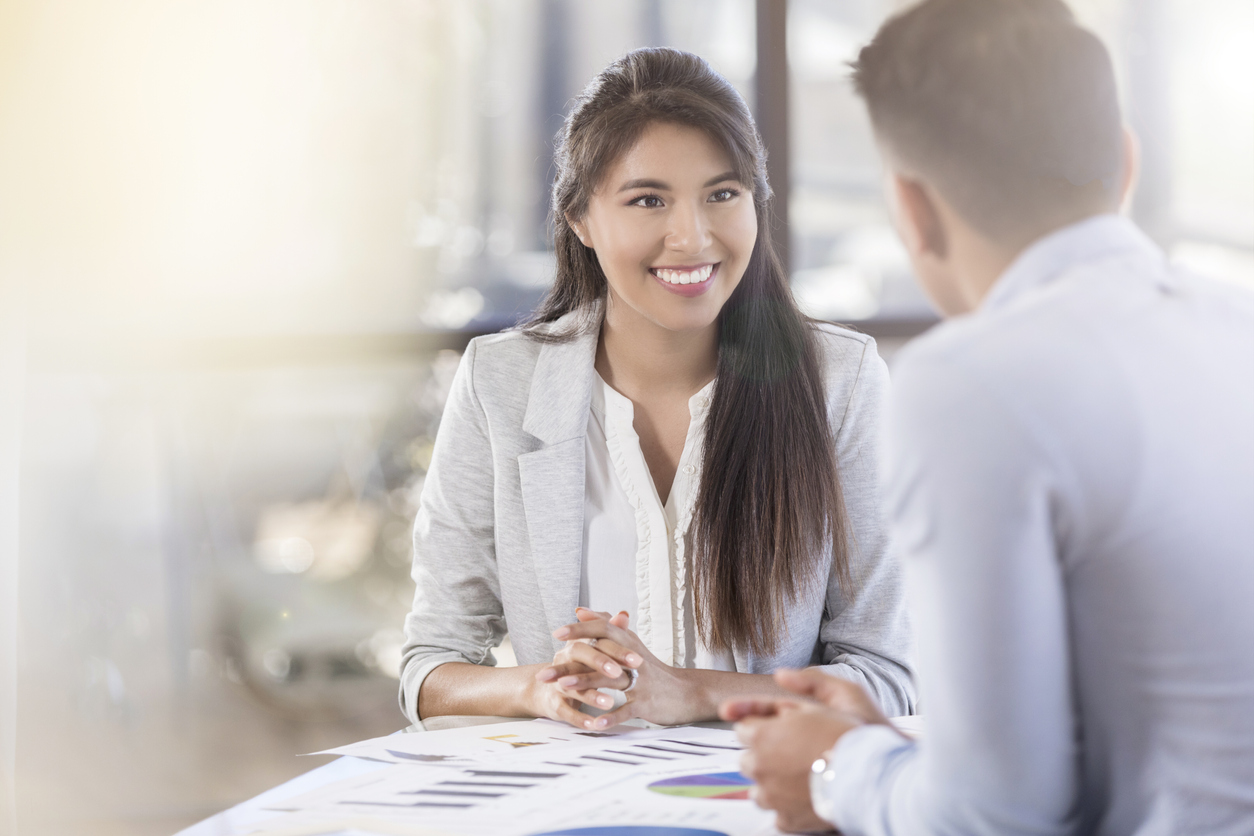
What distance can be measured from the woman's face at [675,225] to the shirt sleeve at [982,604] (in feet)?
2.92

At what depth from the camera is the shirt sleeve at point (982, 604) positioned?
1.77 feet

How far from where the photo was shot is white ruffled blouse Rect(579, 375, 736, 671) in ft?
4.73

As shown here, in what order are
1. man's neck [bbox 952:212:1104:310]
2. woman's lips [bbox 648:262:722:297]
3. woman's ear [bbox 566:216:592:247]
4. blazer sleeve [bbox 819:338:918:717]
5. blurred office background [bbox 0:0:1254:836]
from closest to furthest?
man's neck [bbox 952:212:1104:310]
blazer sleeve [bbox 819:338:918:717]
woman's lips [bbox 648:262:722:297]
woman's ear [bbox 566:216:592:247]
blurred office background [bbox 0:0:1254:836]

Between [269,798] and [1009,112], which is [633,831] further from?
[1009,112]

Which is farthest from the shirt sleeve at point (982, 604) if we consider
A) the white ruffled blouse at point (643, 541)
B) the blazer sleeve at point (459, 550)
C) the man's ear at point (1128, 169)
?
the blazer sleeve at point (459, 550)

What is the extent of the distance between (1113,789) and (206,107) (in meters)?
2.42

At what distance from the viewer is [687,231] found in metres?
1.44

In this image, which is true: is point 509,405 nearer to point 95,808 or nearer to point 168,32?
point 168,32

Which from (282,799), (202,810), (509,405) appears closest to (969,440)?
(282,799)

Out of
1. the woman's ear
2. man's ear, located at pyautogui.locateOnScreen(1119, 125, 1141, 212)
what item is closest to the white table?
man's ear, located at pyautogui.locateOnScreen(1119, 125, 1141, 212)

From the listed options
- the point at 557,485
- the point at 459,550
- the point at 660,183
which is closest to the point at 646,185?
the point at 660,183

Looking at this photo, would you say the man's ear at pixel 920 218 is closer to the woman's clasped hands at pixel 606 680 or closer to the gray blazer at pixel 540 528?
the woman's clasped hands at pixel 606 680

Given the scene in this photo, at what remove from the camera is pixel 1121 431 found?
1.79 ft

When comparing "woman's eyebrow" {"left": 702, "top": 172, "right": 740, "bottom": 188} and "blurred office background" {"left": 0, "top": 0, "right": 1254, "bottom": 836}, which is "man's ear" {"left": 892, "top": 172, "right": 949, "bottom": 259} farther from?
"blurred office background" {"left": 0, "top": 0, "right": 1254, "bottom": 836}
